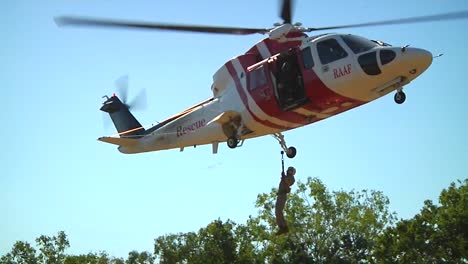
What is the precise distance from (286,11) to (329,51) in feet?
6.05

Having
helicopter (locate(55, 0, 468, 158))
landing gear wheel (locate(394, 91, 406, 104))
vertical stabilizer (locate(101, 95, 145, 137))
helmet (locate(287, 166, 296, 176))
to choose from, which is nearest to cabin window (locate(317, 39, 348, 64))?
helicopter (locate(55, 0, 468, 158))

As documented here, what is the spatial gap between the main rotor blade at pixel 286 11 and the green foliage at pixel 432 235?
38.9 m

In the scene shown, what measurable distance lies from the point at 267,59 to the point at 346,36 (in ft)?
9.10

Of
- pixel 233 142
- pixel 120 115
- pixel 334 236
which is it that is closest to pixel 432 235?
pixel 334 236

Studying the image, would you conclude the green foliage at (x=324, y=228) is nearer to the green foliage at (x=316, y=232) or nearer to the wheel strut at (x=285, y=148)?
the green foliage at (x=316, y=232)

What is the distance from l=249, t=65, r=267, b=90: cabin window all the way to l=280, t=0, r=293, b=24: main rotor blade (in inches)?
81.1

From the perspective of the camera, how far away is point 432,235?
185 ft

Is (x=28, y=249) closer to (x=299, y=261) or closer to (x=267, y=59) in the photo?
(x=299, y=261)

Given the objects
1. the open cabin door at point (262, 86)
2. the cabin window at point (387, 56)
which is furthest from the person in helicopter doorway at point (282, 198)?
the cabin window at point (387, 56)

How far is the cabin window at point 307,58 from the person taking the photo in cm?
2086

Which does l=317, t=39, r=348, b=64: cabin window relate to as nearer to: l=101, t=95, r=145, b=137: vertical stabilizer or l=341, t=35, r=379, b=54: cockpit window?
l=341, t=35, r=379, b=54: cockpit window

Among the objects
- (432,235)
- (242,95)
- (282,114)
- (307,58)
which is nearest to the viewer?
(307,58)

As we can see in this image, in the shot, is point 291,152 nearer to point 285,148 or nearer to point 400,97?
point 285,148

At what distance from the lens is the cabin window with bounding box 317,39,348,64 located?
20.4 meters
